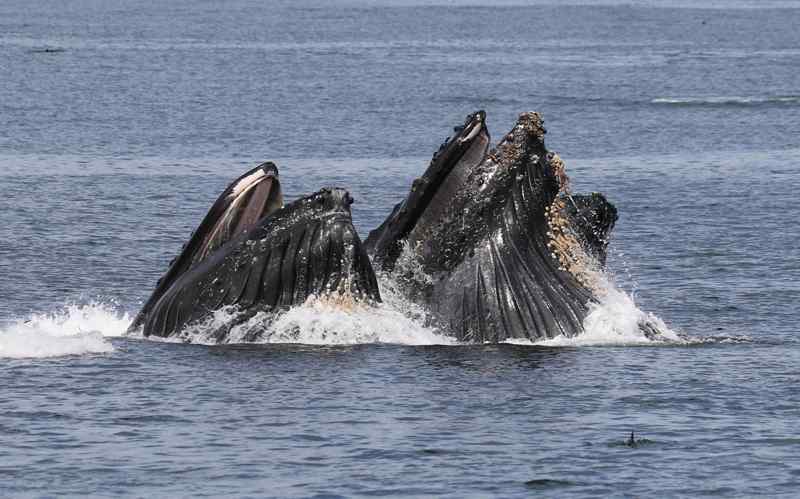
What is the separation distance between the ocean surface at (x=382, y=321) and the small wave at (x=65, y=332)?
0.16ft

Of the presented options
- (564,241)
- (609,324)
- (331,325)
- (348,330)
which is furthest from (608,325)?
(331,325)

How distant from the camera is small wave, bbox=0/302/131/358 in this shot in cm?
1852

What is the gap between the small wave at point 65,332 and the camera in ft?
60.7

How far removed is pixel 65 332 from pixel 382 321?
13.4 feet

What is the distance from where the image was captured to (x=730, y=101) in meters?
56.8

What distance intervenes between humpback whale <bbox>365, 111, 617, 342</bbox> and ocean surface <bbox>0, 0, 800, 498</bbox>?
11.6 inches

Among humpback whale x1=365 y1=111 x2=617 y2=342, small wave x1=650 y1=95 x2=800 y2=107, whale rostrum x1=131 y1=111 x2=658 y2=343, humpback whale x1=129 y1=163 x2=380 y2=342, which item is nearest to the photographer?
humpback whale x1=129 y1=163 x2=380 y2=342

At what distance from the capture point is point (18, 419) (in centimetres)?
1567

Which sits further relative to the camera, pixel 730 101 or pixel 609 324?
pixel 730 101

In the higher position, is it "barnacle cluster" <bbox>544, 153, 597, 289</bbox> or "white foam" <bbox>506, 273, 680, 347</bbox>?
"barnacle cluster" <bbox>544, 153, 597, 289</bbox>

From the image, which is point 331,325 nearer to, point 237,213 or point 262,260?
point 262,260

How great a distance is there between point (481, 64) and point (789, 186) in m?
40.1

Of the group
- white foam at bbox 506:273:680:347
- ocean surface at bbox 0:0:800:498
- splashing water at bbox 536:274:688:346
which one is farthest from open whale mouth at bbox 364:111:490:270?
splashing water at bbox 536:274:688:346

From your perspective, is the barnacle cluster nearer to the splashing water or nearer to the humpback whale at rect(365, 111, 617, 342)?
the humpback whale at rect(365, 111, 617, 342)
